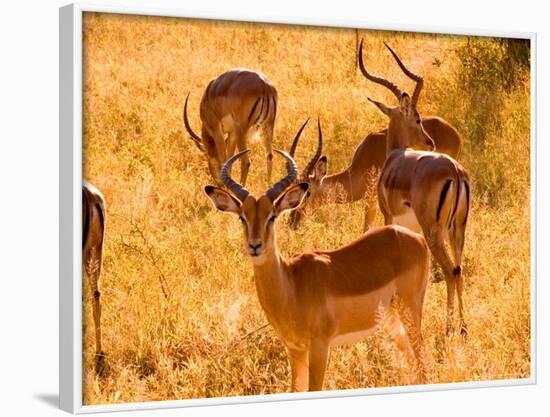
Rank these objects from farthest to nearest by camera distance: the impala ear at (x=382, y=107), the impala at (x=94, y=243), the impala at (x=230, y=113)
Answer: the impala ear at (x=382, y=107) < the impala at (x=230, y=113) < the impala at (x=94, y=243)

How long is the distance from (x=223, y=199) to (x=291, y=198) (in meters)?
Answer: 0.38

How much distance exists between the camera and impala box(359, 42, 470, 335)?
29.0ft

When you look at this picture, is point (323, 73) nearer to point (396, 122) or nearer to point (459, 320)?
point (396, 122)

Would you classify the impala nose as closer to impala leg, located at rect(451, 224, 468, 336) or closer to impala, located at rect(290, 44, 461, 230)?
impala, located at rect(290, 44, 461, 230)

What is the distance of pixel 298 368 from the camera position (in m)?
7.95

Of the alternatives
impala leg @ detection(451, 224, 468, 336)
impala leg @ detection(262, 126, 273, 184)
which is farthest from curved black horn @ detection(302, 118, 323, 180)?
impala leg @ detection(451, 224, 468, 336)

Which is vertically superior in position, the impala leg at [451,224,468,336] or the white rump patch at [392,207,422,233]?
the white rump patch at [392,207,422,233]

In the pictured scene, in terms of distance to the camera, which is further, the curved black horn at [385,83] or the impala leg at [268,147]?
the curved black horn at [385,83]

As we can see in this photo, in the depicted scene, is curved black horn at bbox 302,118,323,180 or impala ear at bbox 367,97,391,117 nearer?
curved black horn at bbox 302,118,323,180

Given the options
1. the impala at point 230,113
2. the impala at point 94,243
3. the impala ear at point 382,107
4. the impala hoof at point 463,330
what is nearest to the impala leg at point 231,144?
the impala at point 230,113

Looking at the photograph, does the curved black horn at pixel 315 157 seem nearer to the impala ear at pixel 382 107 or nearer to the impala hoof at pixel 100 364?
the impala ear at pixel 382 107

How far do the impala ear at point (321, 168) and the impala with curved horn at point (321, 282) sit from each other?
74cm

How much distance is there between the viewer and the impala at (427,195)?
348 inches

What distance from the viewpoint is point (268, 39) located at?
27.3 ft
